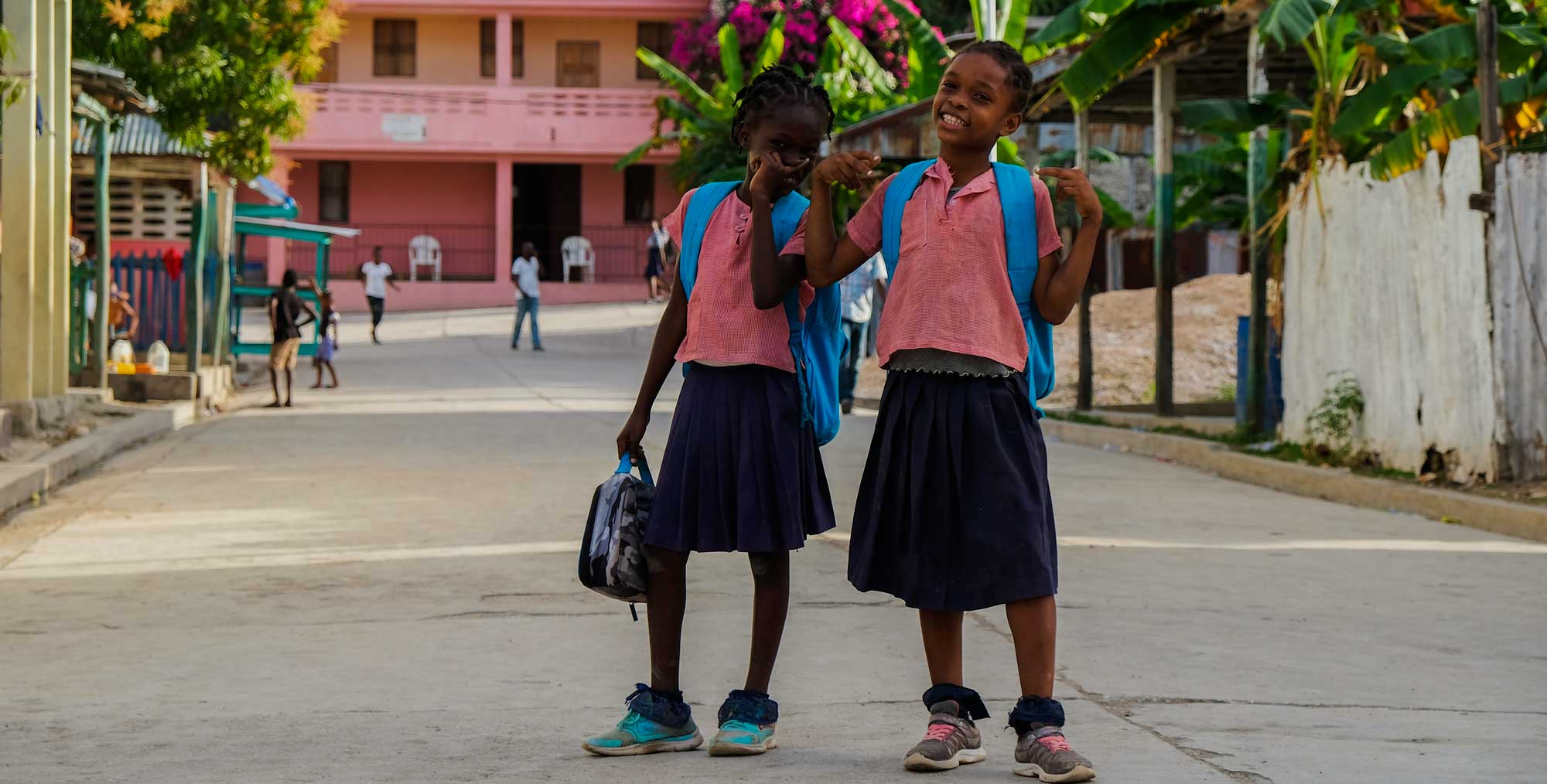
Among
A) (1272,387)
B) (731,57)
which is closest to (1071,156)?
(731,57)

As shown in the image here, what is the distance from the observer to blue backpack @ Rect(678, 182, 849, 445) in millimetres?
4512

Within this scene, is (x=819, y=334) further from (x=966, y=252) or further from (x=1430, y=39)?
(x=1430, y=39)

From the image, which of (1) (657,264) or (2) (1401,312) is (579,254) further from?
(2) (1401,312)

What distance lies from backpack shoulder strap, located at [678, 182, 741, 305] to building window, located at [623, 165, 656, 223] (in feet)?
128

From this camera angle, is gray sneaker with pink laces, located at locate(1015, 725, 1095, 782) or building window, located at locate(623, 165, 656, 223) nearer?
gray sneaker with pink laces, located at locate(1015, 725, 1095, 782)

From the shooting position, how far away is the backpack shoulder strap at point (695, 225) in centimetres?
466

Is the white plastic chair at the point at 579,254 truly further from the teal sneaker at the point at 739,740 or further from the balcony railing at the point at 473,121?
the teal sneaker at the point at 739,740

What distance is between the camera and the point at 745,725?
4.48m

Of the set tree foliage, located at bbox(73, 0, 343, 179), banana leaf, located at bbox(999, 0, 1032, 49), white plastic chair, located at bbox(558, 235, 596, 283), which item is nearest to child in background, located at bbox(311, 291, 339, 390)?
tree foliage, located at bbox(73, 0, 343, 179)

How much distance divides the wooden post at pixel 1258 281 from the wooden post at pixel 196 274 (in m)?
9.97

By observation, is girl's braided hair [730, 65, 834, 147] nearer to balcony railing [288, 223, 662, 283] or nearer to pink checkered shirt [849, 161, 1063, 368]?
pink checkered shirt [849, 161, 1063, 368]

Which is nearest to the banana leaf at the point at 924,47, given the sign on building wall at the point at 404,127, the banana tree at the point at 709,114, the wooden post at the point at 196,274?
the banana tree at the point at 709,114

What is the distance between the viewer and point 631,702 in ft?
15.0

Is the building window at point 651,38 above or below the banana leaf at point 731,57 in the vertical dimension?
above
